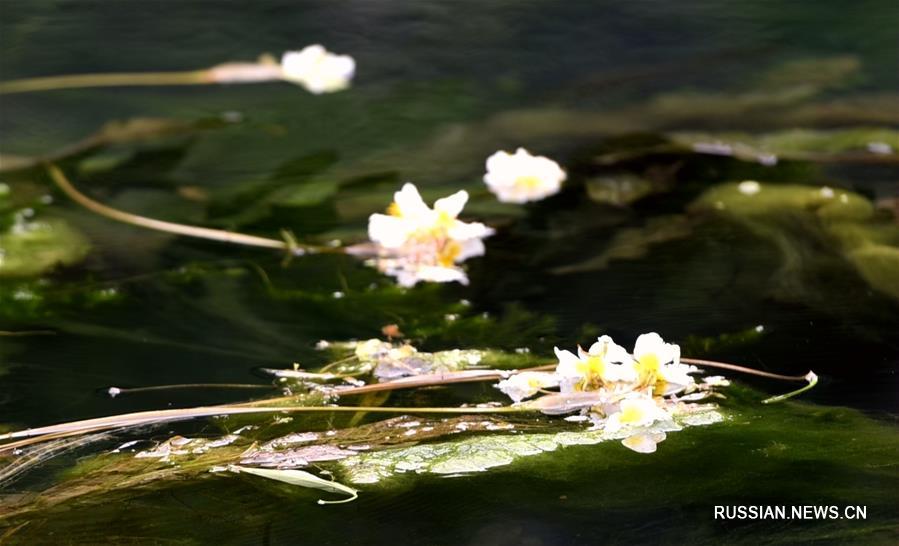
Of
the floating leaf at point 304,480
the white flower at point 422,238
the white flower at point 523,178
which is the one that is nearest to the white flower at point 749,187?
the white flower at point 523,178

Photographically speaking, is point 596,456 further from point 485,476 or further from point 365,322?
point 365,322

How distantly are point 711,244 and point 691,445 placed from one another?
1.34ft

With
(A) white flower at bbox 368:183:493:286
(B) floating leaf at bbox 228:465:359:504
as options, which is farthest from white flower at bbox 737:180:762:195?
(B) floating leaf at bbox 228:465:359:504

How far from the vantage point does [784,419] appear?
66 centimetres

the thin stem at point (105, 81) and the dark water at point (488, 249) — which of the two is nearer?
the dark water at point (488, 249)

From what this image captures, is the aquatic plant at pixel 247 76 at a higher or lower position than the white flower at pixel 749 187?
higher

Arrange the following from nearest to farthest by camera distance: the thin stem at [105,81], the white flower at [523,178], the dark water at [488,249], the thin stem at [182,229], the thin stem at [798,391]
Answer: the dark water at [488,249]
the thin stem at [798,391]
the thin stem at [182,229]
the white flower at [523,178]
the thin stem at [105,81]

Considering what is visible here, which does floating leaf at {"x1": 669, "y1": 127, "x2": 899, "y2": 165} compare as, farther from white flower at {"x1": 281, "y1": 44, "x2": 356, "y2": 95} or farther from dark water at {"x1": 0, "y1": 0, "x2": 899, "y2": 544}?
white flower at {"x1": 281, "y1": 44, "x2": 356, "y2": 95}

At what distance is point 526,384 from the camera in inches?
27.5

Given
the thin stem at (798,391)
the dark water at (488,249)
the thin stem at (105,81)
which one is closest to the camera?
the dark water at (488,249)

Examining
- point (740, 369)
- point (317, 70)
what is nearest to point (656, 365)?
point (740, 369)

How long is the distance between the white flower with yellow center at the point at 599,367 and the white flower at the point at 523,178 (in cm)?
49

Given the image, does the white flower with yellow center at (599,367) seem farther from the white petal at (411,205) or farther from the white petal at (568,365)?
the white petal at (411,205)

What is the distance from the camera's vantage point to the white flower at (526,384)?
70cm
